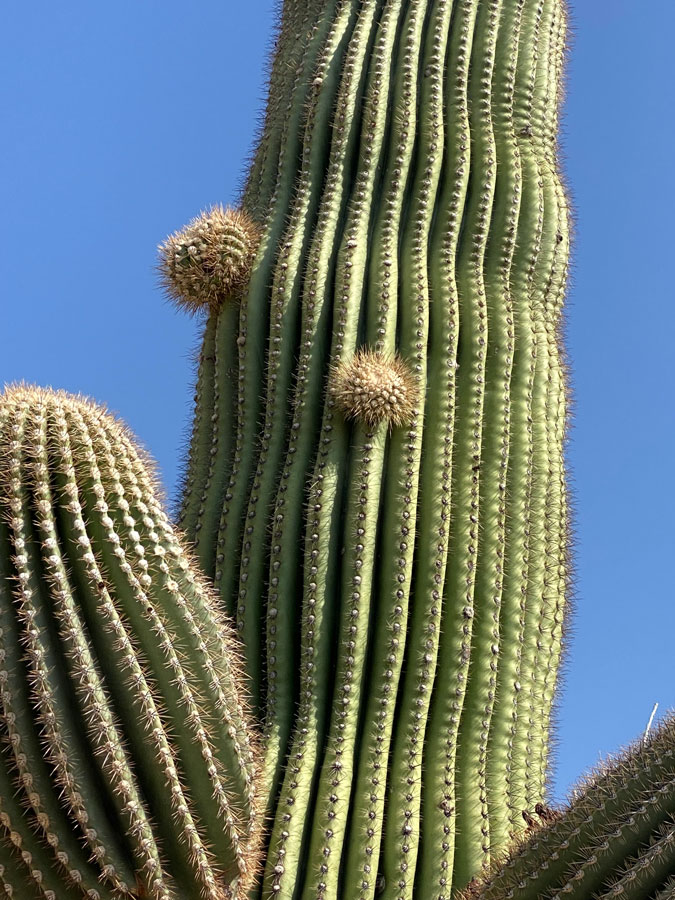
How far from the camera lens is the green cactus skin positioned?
277cm

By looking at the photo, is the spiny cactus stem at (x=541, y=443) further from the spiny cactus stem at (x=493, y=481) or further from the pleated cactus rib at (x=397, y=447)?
the spiny cactus stem at (x=493, y=481)

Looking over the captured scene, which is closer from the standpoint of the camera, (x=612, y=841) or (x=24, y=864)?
(x=612, y=841)

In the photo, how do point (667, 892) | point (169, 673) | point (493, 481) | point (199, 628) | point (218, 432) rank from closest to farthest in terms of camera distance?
point (667, 892)
point (169, 673)
point (199, 628)
point (493, 481)
point (218, 432)

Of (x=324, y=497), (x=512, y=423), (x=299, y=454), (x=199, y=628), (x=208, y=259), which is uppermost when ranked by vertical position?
(x=208, y=259)

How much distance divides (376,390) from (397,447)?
259mm

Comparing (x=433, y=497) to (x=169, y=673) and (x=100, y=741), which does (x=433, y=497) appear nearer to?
(x=169, y=673)

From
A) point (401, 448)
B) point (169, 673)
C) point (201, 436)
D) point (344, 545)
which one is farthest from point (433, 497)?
point (169, 673)

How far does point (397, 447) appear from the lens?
4559mm

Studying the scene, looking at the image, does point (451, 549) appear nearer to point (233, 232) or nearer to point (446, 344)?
point (446, 344)

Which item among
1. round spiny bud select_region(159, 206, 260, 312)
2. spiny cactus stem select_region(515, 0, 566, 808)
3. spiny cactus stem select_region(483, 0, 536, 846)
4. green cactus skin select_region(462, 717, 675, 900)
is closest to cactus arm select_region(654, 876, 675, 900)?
green cactus skin select_region(462, 717, 675, 900)

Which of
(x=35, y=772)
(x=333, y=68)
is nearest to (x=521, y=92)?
(x=333, y=68)

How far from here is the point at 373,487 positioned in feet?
14.7

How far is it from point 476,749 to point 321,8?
397 centimetres

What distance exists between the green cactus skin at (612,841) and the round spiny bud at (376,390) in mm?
1786
